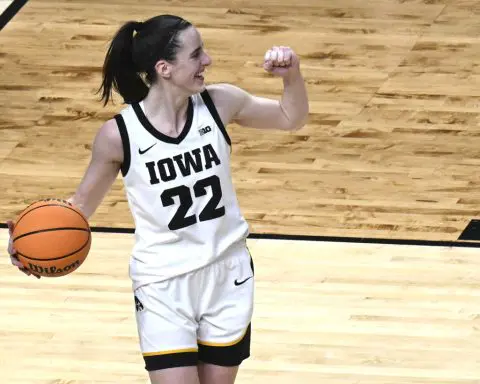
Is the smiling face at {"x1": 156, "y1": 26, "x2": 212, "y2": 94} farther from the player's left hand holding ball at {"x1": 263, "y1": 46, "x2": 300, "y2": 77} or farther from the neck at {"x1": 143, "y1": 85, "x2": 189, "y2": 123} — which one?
the player's left hand holding ball at {"x1": 263, "y1": 46, "x2": 300, "y2": 77}

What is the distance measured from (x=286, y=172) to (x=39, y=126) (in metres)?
1.68

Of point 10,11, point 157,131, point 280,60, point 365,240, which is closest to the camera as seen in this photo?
point 280,60

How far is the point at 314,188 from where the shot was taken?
8.48 m

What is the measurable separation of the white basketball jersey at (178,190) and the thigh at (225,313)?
0.25 feet

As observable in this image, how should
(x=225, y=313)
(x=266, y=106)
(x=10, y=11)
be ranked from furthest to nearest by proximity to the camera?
(x=10, y=11) → (x=266, y=106) → (x=225, y=313)

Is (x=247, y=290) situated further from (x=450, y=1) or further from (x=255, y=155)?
(x=450, y=1)

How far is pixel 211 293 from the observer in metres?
5.19

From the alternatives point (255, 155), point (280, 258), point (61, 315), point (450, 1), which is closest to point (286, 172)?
point (255, 155)

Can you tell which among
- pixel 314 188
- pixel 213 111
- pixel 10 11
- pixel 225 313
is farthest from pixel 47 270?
pixel 10 11

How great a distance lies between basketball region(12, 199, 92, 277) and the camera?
514 centimetres

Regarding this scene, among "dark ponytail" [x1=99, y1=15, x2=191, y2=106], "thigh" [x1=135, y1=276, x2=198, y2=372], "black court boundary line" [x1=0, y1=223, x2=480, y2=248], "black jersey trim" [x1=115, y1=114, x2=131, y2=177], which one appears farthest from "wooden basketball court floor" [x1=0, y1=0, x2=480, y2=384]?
"dark ponytail" [x1=99, y1=15, x2=191, y2=106]

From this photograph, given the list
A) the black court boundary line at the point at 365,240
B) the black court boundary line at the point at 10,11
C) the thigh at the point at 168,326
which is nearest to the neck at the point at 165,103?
the thigh at the point at 168,326

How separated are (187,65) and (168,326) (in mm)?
894

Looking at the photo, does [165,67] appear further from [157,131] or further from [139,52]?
[157,131]
